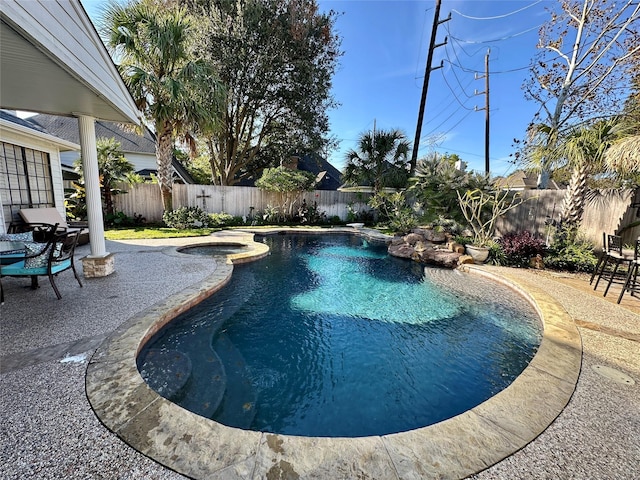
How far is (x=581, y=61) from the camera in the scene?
899 centimetres

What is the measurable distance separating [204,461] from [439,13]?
16786 millimetres

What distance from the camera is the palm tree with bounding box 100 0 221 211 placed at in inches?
331

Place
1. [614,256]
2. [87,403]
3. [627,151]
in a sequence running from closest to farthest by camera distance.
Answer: [87,403]
[614,256]
[627,151]

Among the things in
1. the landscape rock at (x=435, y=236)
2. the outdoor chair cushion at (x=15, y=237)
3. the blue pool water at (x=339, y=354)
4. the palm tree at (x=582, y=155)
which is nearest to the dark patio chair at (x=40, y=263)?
the outdoor chair cushion at (x=15, y=237)

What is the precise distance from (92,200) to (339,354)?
4.86 meters

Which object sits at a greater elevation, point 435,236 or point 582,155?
point 582,155

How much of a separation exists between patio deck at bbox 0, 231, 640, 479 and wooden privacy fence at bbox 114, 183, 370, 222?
8.17m

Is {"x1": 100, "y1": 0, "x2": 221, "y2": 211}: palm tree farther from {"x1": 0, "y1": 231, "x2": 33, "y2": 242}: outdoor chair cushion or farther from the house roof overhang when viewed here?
{"x1": 0, "y1": 231, "x2": 33, "y2": 242}: outdoor chair cushion

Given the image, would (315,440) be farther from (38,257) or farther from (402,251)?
(402,251)

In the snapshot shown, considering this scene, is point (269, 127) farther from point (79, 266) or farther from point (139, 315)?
point (139, 315)

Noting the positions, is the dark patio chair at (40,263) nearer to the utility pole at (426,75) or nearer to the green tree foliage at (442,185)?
the green tree foliage at (442,185)

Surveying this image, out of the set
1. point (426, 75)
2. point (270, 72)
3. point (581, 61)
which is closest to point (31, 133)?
point (270, 72)

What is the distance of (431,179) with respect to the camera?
34.4 ft

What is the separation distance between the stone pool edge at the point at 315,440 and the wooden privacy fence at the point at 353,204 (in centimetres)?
681
